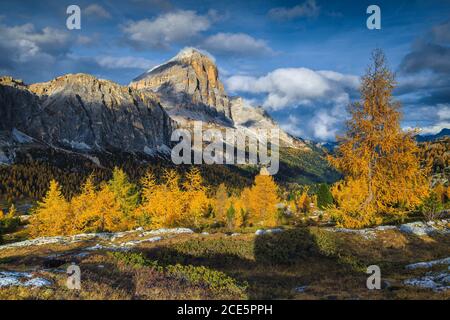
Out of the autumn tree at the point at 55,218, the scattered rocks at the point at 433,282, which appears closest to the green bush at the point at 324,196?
the autumn tree at the point at 55,218

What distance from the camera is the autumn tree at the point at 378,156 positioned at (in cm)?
2600

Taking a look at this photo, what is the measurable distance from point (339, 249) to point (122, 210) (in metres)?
48.5

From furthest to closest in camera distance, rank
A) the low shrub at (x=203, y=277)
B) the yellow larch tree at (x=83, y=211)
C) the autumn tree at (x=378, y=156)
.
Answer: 1. the yellow larch tree at (x=83, y=211)
2. the autumn tree at (x=378, y=156)
3. the low shrub at (x=203, y=277)

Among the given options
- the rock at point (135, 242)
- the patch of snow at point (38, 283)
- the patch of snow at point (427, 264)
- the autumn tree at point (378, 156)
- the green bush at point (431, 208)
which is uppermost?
the autumn tree at point (378, 156)

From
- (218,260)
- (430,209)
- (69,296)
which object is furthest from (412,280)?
(430,209)

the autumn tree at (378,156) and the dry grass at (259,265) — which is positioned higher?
the autumn tree at (378,156)

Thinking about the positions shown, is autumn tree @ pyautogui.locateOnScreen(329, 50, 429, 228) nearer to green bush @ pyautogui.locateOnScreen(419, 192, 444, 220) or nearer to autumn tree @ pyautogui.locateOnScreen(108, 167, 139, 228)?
green bush @ pyautogui.locateOnScreen(419, 192, 444, 220)

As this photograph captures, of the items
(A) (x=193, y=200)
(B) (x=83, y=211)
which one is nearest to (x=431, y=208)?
(A) (x=193, y=200)

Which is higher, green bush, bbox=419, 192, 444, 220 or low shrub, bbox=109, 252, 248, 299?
green bush, bbox=419, 192, 444, 220

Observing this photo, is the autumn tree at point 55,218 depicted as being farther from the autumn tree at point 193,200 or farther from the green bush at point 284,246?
the green bush at point 284,246

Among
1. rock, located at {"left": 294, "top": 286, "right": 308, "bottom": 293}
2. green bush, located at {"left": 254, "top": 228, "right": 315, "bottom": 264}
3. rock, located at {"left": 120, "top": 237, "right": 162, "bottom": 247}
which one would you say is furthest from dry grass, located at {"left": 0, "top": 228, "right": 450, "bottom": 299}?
rock, located at {"left": 120, "top": 237, "right": 162, "bottom": 247}

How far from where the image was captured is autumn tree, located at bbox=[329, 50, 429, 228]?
26.0m
